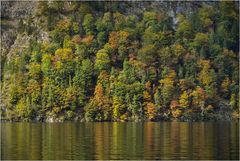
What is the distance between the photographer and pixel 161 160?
61.1 meters

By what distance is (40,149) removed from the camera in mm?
72875

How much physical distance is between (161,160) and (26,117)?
461 ft

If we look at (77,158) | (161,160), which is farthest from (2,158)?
(161,160)

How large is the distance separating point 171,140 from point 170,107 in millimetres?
111349

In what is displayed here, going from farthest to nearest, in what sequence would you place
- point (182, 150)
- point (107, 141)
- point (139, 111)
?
point (139, 111), point (107, 141), point (182, 150)

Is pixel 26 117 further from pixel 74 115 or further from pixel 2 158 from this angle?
pixel 2 158

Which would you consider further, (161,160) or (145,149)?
(145,149)

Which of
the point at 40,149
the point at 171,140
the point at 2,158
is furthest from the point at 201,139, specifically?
the point at 2,158

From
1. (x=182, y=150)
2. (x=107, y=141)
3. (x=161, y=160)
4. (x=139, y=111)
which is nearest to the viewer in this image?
(x=161, y=160)

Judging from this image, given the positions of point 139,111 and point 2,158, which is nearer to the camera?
point 2,158

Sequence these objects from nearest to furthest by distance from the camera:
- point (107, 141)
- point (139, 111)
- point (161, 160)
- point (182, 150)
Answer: point (161, 160) < point (182, 150) < point (107, 141) < point (139, 111)

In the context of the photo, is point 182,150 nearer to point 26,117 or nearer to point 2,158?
point 2,158

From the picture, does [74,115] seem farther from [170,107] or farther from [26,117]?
[170,107]

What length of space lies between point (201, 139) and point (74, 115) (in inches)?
4390
